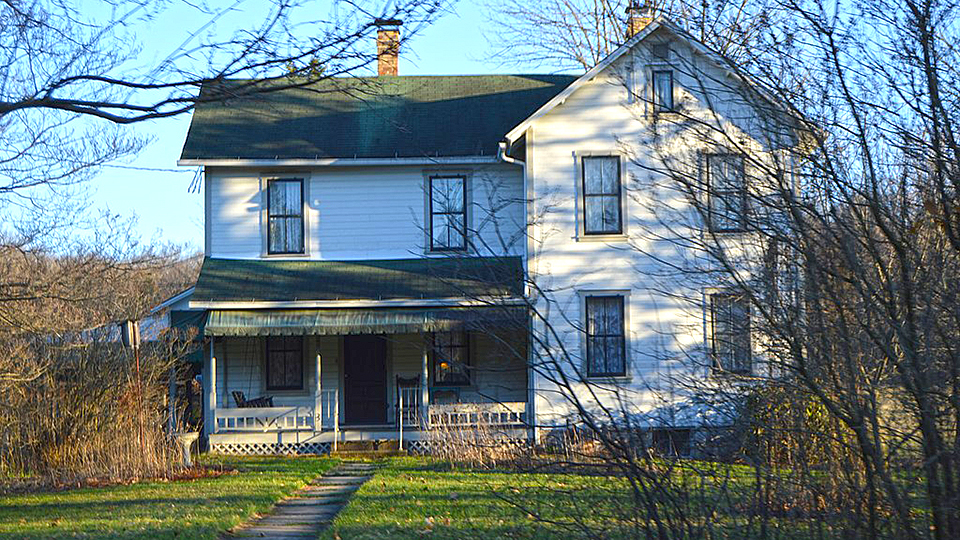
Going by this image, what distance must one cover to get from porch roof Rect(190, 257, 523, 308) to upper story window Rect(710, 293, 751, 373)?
40.9ft

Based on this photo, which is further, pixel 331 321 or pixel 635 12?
pixel 331 321

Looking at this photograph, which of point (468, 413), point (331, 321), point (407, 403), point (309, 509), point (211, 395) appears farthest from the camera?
point (407, 403)

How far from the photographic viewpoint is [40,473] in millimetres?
16172

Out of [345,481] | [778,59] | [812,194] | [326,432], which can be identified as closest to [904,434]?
[812,194]

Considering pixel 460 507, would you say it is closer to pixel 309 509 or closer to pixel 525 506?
pixel 525 506

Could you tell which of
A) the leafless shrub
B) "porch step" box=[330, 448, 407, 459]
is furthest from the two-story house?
the leafless shrub

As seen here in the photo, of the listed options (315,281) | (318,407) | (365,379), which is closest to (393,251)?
(315,281)

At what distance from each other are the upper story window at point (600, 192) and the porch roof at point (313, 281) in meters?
3.18

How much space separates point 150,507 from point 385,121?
11644 millimetres

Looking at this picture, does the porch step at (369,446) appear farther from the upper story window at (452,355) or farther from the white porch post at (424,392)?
the upper story window at (452,355)

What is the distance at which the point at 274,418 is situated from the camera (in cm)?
2084

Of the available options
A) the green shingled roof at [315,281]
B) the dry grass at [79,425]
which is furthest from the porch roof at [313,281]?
the dry grass at [79,425]

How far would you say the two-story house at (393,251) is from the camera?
2020 centimetres

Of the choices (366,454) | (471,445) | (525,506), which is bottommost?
(366,454)
